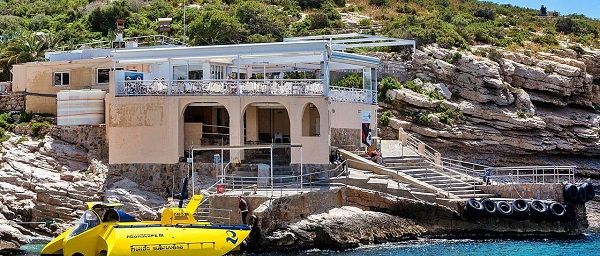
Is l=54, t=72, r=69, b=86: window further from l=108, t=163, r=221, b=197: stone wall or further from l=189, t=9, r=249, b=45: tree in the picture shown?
l=189, t=9, r=249, b=45: tree

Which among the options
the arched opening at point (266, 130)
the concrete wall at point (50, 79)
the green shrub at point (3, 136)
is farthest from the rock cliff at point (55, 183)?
the arched opening at point (266, 130)

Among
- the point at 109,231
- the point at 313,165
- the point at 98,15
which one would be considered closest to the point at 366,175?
the point at 313,165

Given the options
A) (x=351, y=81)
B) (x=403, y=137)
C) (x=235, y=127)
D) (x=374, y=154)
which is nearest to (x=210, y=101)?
(x=235, y=127)

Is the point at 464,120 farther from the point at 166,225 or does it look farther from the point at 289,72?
the point at 166,225

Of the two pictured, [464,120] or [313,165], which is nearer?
[313,165]

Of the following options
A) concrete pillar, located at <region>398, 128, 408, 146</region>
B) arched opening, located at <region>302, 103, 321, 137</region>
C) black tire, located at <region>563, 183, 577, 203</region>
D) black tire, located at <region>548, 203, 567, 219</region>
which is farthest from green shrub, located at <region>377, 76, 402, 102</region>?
black tire, located at <region>548, 203, 567, 219</region>

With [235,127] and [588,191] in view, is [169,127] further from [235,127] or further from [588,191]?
[588,191]
